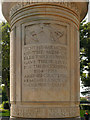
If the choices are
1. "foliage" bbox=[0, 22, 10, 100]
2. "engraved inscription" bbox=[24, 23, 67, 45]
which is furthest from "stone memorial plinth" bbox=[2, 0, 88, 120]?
"foliage" bbox=[0, 22, 10, 100]

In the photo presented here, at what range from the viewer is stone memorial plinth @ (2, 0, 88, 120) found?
656cm

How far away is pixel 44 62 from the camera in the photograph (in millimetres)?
6684

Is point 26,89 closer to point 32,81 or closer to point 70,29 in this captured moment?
point 32,81

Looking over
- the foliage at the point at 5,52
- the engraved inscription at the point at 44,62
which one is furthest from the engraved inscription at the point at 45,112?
the foliage at the point at 5,52

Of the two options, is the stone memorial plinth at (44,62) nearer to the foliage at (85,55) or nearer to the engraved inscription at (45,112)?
the engraved inscription at (45,112)

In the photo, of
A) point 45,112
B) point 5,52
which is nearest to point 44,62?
point 45,112

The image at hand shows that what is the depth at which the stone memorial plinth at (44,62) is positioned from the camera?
656 centimetres

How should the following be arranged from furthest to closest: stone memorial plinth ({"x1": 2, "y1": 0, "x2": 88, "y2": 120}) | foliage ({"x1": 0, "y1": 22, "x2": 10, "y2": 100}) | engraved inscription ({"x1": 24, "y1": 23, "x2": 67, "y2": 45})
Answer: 1. foliage ({"x1": 0, "y1": 22, "x2": 10, "y2": 100})
2. engraved inscription ({"x1": 24, "y1": 23, "x2": 67, "y2": 45})
3. stone memorial plinth ({"x1": 2, "y1": 0, "x2": 88, "y2": 120})

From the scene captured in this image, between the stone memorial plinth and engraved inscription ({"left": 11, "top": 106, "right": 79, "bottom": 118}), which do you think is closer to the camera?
engraved inscription ({"left": 11, "top": 106, "right": 79, "bottom": 118})

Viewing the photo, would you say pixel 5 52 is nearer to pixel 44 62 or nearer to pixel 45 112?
pixel 44 62

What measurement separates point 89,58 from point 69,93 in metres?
15.1

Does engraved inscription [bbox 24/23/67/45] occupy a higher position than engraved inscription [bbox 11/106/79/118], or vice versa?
engraved inscription [bbox 24/23/67/45]

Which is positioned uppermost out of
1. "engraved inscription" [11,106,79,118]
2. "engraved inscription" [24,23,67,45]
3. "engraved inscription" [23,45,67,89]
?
"engraved inscription" [24,23,67,45]

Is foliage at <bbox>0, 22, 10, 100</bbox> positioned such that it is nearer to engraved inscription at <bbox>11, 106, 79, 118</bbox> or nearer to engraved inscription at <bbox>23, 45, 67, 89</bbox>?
engraved inscription at <bbox>23, 45, 67, 89</bbox>
